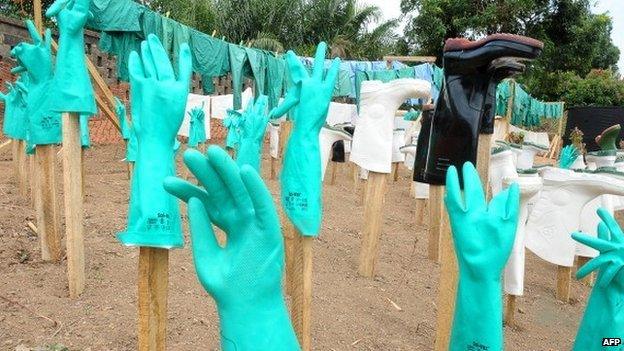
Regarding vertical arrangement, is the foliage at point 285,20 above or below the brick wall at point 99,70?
above

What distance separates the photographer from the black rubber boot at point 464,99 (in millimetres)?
2035

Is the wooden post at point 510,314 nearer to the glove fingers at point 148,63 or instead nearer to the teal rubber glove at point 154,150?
the teal rubber glove at point 154,150

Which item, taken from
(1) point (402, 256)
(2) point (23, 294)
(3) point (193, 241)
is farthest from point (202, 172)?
(1) point (402, 256)

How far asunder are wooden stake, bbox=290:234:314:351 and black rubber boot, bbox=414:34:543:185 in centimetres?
61

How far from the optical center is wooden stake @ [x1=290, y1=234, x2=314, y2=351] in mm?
2262

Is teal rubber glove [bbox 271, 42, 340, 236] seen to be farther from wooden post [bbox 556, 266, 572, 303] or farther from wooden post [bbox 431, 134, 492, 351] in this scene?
wooden post [bbox 556, 266, 572, 303]

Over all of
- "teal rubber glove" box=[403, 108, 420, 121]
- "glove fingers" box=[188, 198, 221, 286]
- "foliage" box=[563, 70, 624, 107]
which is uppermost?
"foliage" box=[563, 70, 624, 107]

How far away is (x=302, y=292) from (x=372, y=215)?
1.38 metres

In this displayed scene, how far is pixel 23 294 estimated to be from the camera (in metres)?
2.87

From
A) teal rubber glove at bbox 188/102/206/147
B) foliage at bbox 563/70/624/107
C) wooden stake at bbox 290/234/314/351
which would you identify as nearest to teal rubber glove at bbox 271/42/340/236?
wooden stake at bbox 290/234/314/351

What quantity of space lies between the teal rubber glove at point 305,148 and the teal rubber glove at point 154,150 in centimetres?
67

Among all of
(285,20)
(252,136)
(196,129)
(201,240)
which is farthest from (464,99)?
(285,20)

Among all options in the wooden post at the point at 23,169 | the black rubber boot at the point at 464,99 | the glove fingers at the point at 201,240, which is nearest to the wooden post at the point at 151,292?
the glove fingers at the point at 201,240

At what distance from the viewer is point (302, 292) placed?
7.54 feet
